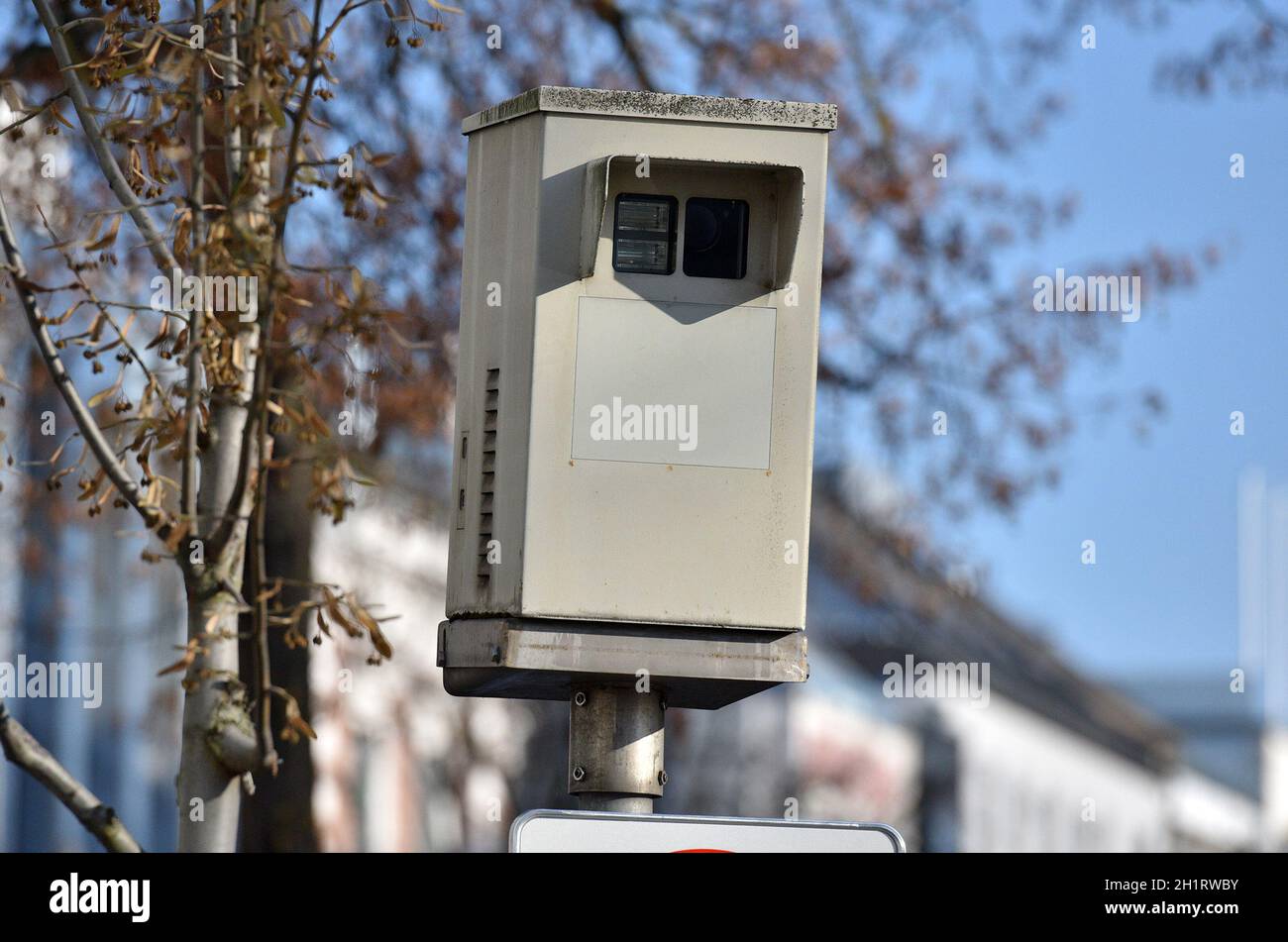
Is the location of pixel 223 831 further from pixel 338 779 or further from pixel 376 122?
pixel 338 779

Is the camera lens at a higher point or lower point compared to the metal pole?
higher

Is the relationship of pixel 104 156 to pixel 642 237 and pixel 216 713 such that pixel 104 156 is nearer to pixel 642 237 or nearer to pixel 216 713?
pixel 216 713

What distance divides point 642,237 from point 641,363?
0.95 feet

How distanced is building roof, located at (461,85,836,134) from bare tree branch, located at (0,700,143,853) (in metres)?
1.87

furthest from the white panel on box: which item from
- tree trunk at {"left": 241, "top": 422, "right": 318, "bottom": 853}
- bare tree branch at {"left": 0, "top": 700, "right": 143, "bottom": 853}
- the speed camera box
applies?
tree trunk at {"left": 241, "top": 422, "right": 318, "bottom": 853}

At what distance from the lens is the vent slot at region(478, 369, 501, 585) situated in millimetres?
3783

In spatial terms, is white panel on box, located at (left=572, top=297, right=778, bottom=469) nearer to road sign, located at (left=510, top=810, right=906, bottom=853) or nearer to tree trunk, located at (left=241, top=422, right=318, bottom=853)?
road sign, located at (left=510, top=810, right=906, bottom=853)

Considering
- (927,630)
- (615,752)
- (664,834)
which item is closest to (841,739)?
(927,630)

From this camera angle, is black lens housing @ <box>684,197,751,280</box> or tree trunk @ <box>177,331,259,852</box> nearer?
black lens housing @ <box>684,197,751,280</box>

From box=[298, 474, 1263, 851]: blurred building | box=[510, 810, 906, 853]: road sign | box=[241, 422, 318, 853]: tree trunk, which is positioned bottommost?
box=[298, 474, 1263, 851]: blurred building

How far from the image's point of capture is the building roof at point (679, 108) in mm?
3764

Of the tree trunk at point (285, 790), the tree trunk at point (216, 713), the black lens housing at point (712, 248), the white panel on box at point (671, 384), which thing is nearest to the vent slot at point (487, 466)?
the white panel on box at point (671, 384)
